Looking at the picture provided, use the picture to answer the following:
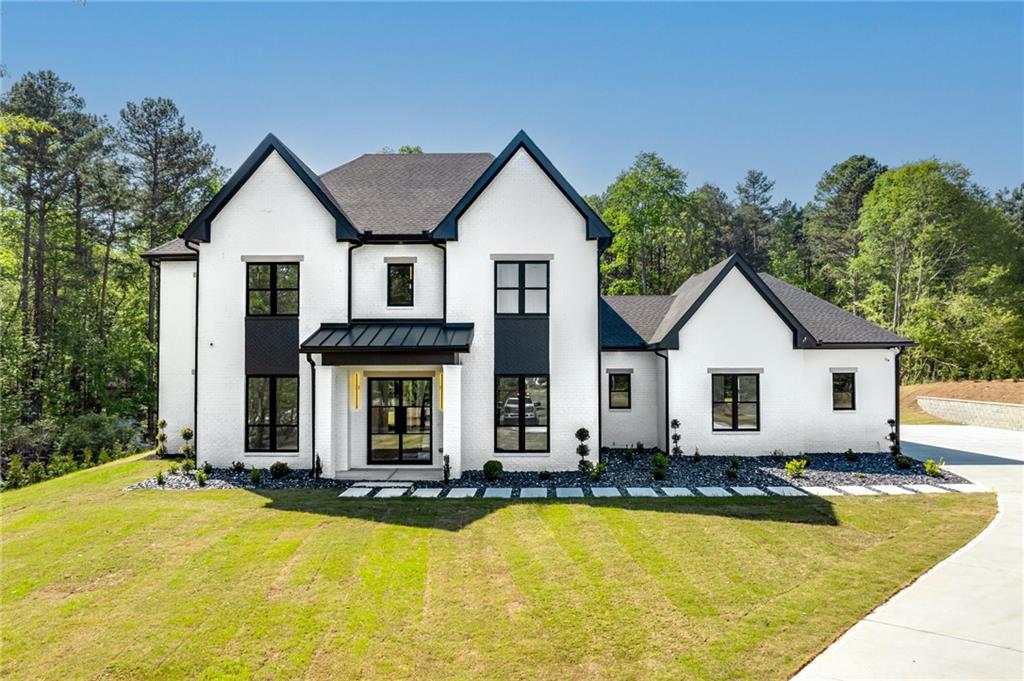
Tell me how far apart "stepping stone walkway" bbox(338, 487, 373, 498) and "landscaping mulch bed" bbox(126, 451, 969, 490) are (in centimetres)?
47

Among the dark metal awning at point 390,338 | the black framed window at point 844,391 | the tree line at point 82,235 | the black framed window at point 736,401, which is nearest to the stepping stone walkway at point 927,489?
the black framed window at point 736,401

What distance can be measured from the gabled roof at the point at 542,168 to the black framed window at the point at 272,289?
4830mm

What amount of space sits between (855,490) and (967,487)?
11.0 ft

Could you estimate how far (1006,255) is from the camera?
40188mm

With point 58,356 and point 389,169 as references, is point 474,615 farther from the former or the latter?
point 58,356

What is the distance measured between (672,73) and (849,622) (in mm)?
16301

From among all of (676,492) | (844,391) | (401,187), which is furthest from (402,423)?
(844,391)

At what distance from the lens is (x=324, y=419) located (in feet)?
50.6

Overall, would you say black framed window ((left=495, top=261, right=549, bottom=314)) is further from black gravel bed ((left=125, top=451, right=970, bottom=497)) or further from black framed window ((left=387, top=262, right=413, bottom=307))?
black gravel bed ((left=125, top=451, right=970, bottom=497))

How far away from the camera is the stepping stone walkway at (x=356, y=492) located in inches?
527

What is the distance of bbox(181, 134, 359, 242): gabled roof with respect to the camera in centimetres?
1584

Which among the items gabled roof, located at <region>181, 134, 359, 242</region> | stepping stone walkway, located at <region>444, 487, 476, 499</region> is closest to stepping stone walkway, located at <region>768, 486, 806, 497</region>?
stepping stone walkway, located at <region>444, 487, 476, 499</region>

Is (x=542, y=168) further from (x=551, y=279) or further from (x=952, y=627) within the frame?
(x=952, y=627)

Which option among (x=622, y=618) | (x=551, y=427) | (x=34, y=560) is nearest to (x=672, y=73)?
(x=551, y=427)
